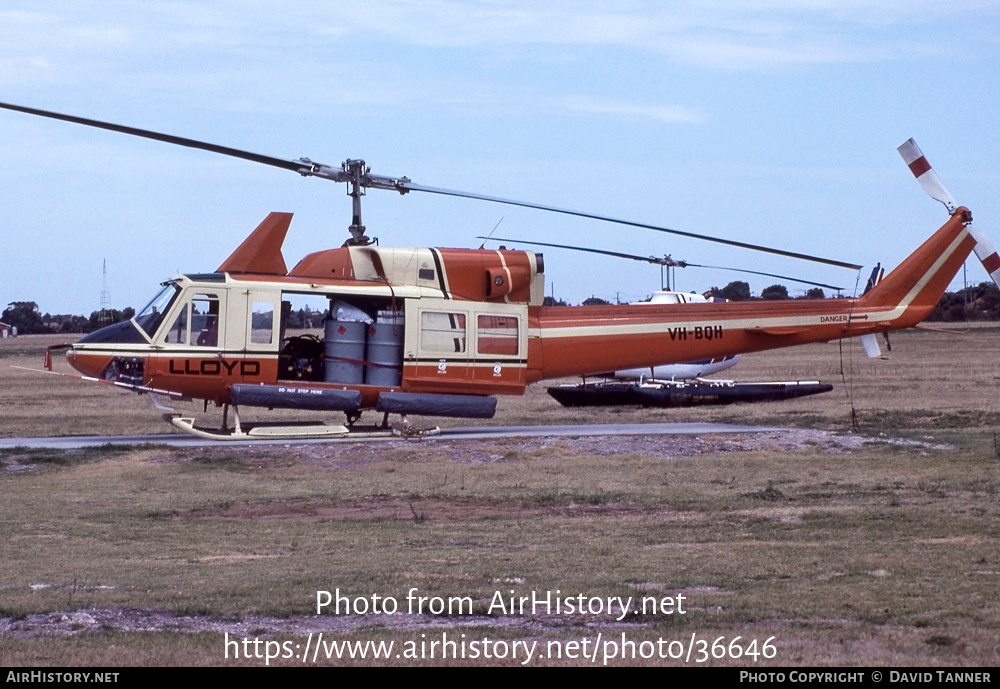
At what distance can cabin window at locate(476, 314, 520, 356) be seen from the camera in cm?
2023

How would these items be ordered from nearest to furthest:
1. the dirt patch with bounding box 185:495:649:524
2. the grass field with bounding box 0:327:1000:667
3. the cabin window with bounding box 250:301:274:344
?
1. the grass field with bounding box 0:327:1000:667
2. the dirt patch with bounding box 185:495:649:524
3. the cabin window with bounding box 250:301:274:344

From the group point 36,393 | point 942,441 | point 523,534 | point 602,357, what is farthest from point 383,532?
point 36,393

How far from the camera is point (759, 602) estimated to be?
30.2 feet

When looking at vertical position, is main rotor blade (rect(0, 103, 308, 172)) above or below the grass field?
above

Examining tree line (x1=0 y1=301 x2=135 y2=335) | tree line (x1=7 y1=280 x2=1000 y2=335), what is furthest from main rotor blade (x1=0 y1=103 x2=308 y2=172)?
tree line (x1=0 y1=301 x2=135 y2=335)

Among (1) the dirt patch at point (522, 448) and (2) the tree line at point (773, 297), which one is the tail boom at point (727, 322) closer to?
(1) the dirt patch at point (522, 448)

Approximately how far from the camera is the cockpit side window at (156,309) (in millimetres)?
19688

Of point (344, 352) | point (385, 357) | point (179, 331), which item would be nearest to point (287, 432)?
point (344, 352)

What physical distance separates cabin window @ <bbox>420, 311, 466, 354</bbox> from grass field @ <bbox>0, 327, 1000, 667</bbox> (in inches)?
64.3

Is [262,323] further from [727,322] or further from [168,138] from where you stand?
[727,322]

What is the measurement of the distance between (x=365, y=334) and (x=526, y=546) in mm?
8707

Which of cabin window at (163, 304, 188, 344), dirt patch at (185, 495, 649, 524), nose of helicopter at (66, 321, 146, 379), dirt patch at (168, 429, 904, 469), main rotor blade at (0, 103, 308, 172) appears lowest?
dirt patch at (185, 495, 649, 524)

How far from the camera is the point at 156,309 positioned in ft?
65.1

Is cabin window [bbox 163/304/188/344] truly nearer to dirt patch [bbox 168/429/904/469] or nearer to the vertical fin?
the vertical fin
